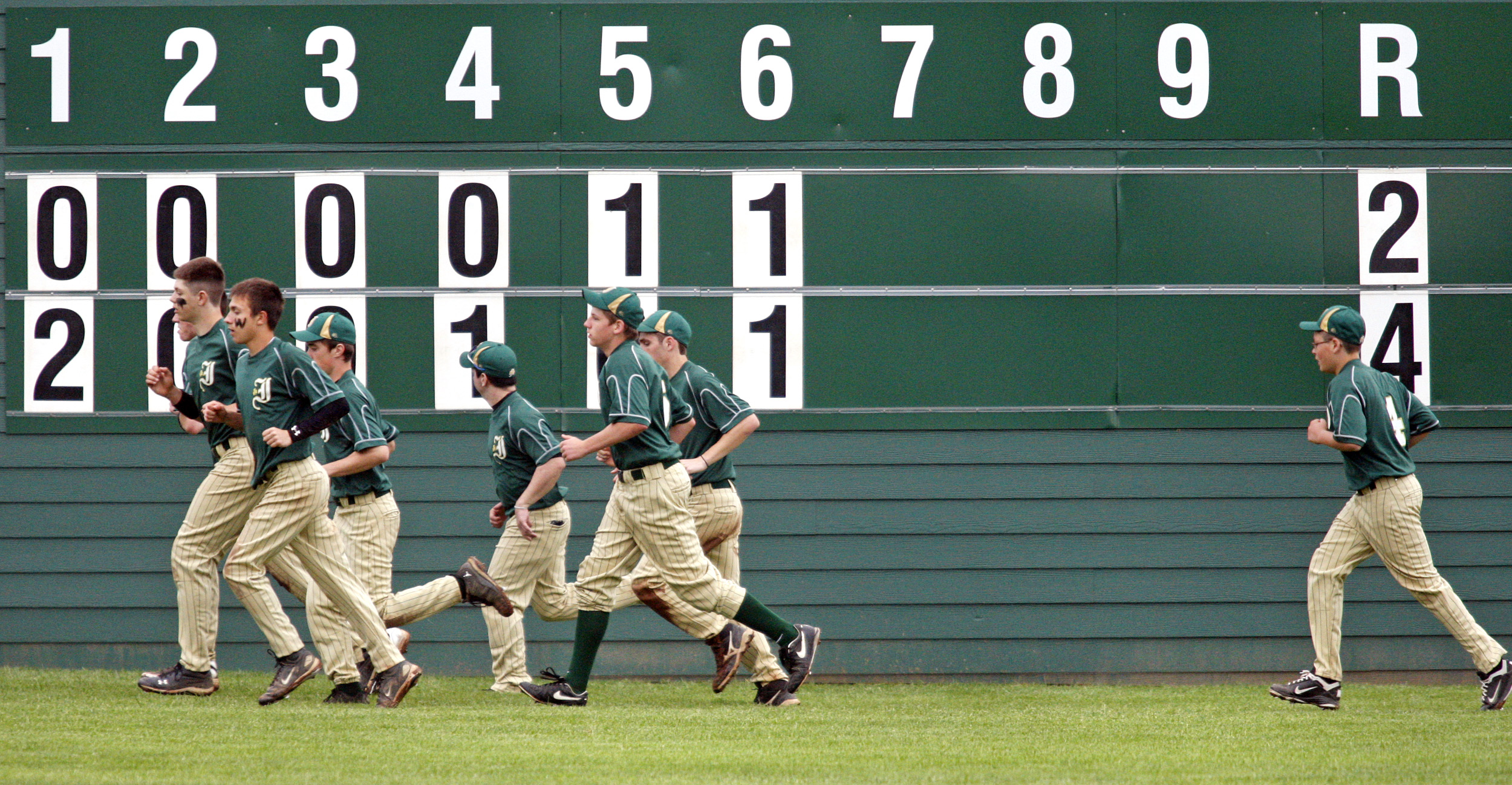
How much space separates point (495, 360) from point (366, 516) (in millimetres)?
1005

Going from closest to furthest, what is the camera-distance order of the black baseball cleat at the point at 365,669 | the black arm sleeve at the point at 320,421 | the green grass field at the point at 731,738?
the green grass field at the point at 731,738, the black arm sleeve at the point at 320,421, the black baseball cleat at the point at 365,669

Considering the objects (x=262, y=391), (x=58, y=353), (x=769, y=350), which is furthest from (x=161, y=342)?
(x=769, y=350)

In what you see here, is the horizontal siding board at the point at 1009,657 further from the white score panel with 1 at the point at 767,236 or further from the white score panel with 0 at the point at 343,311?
the white score panel with 1 at the point at 767,236

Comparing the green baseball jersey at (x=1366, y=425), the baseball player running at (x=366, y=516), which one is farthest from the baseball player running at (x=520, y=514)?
the green baseball jersey at (x=1366, y=425)

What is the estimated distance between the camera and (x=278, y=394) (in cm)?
647

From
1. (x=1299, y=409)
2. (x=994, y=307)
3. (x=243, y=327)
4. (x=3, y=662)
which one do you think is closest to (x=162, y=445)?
(x=3, y=662)

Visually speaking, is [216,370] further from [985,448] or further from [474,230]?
[985,448]

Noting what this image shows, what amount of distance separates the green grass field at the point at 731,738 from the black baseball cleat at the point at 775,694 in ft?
0.36

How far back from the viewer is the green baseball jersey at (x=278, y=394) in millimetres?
6453

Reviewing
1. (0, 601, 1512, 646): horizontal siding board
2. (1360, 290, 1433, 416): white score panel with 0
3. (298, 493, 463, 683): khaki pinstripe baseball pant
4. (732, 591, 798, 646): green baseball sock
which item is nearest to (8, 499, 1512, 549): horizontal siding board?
(0, 601, 1512, 646): horizontal siding board

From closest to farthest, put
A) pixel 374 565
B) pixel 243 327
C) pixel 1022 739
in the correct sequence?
pixel 1022 739, pixel 243 327, pixel 374 565

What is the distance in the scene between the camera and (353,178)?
8.26 meters

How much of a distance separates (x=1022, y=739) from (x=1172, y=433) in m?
2.92

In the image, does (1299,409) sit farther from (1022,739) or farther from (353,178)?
(353,178)
